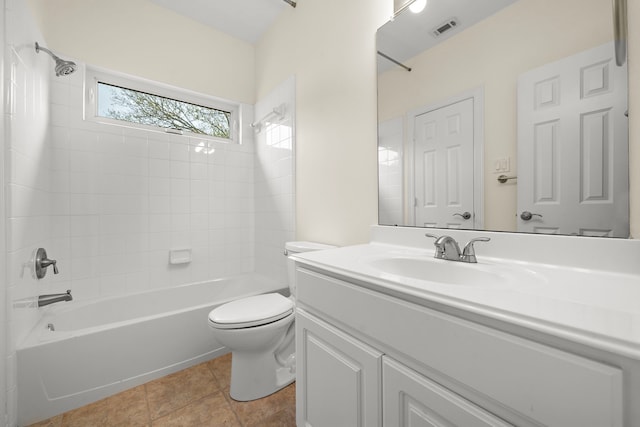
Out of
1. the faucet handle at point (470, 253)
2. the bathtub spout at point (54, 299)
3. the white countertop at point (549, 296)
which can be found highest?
the faucet handle at point (470, 253)

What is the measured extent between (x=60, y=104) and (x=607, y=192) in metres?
2.79

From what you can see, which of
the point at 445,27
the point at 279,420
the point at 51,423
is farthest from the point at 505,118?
the point at 51,423

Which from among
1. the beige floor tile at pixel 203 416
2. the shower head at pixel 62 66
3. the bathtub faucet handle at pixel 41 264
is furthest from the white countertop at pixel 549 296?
the shower head at pixel 62 66

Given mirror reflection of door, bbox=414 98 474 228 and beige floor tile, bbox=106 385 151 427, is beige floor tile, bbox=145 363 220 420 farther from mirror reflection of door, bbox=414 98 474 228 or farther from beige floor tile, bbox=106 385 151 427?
mirror reflection of door, bbox=414 98 474 228

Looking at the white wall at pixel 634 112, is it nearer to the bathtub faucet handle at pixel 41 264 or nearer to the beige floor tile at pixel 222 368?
the beige floor tile at pixel 222 368

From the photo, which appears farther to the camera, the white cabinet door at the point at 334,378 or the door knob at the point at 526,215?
the door knob at the point at 526,215

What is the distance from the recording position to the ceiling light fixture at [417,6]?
118 cm

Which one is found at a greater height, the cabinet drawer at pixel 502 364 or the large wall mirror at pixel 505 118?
the large wall mirror at pixel 505 118

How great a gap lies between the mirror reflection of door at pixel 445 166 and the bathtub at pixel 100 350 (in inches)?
52.7

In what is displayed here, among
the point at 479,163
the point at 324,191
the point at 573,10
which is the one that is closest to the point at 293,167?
the point at 324,191

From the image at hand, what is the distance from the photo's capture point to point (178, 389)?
1.44m

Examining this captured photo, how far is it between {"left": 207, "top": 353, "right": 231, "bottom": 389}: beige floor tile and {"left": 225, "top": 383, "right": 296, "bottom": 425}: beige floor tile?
93mm

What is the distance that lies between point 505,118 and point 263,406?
1.65 m

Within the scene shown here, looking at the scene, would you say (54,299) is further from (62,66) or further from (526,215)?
(526,215)
